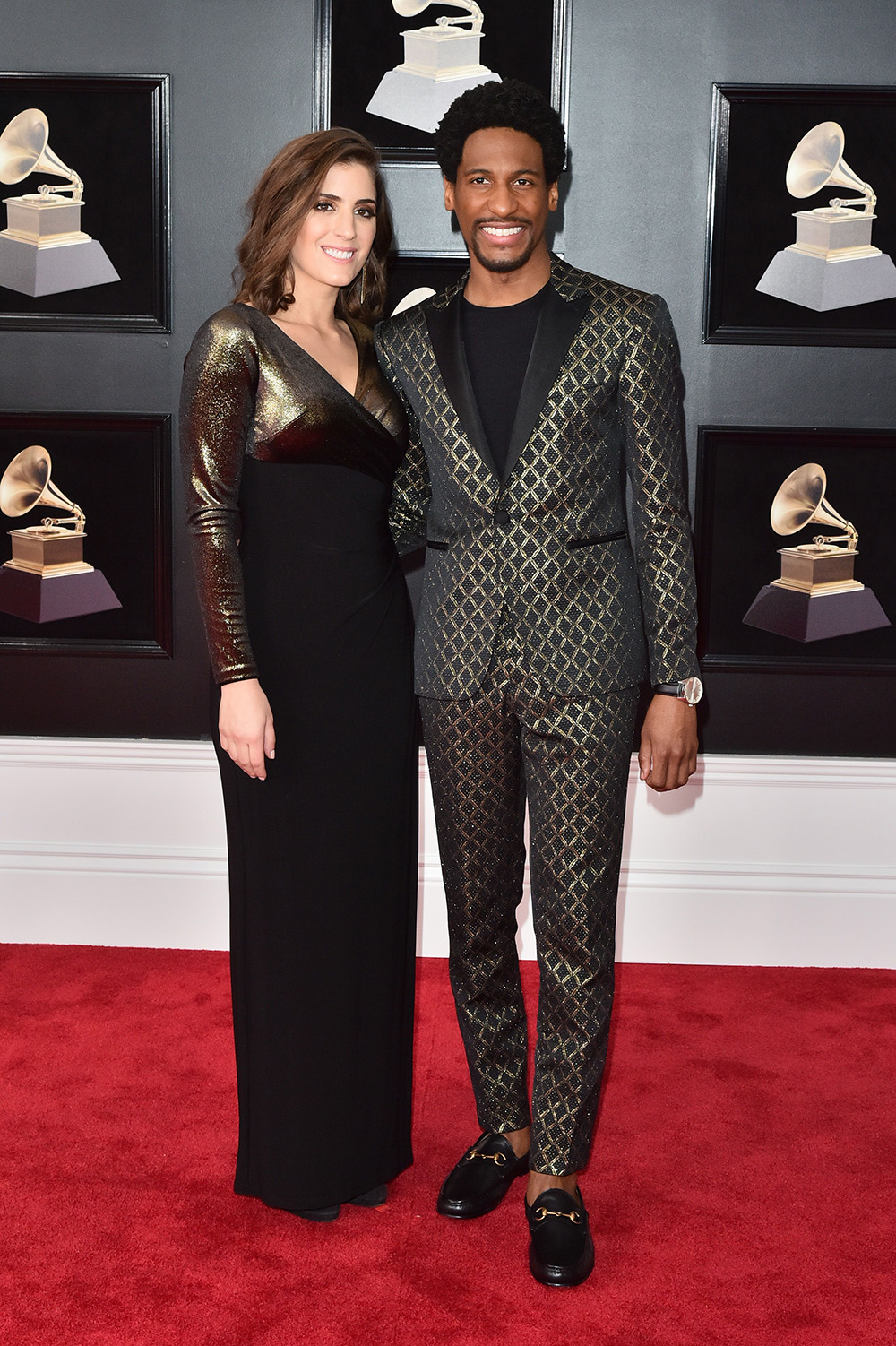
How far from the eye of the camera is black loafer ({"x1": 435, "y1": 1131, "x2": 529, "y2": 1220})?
7.48ft

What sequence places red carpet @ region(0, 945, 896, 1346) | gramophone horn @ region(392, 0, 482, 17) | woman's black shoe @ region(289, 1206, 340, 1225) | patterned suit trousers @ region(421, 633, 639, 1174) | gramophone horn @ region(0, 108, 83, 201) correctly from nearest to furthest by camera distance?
red carpet @ region(0, 945, 896, 1346) → patterned suit trousers @ region(421, 633, 639, 1174) → woman's black shoe @ region(289, 1206, 340, 1225) → gramophone horn @ region(392, 0, 482, 17) → gramophone horn @ region(0, 108, 83, 201)

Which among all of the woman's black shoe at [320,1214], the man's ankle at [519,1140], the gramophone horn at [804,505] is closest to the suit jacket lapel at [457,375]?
the man's ankle at [519,1140]

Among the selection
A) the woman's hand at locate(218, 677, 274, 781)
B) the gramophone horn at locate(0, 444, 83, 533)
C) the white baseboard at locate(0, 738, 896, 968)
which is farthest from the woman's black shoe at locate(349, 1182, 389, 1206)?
the gramophone horn at locate(0, 444, 83, 533)

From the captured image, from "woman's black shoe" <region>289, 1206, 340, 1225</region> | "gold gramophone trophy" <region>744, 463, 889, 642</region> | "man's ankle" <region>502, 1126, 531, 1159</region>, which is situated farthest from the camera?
"gold gramophone trophy" <region>744, 463, 889, 642</region>

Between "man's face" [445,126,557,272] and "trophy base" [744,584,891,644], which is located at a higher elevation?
"man's face" [445,126,557,272]

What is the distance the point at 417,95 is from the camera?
3.16m

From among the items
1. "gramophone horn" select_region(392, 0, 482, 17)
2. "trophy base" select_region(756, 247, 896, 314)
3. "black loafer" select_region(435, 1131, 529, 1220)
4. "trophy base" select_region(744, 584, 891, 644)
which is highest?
"gramophone horn" select_region(392, 0, 482, 17)

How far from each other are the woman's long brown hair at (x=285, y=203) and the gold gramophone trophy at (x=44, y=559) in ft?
4.57

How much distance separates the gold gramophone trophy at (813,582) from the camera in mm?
3342

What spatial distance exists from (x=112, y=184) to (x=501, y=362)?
1692mm

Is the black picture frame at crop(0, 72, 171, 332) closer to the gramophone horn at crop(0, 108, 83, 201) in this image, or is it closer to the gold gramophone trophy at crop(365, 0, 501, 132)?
the gramophone horn at crop(0, 108, 83, 201)

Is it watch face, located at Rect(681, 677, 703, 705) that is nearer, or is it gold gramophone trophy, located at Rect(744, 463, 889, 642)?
watch face, located at Rect(681, 677, 703, 705)

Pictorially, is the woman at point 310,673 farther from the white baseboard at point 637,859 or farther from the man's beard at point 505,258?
the white baseboard at point 637,859

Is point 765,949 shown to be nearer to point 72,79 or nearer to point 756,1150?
point 756,1150
